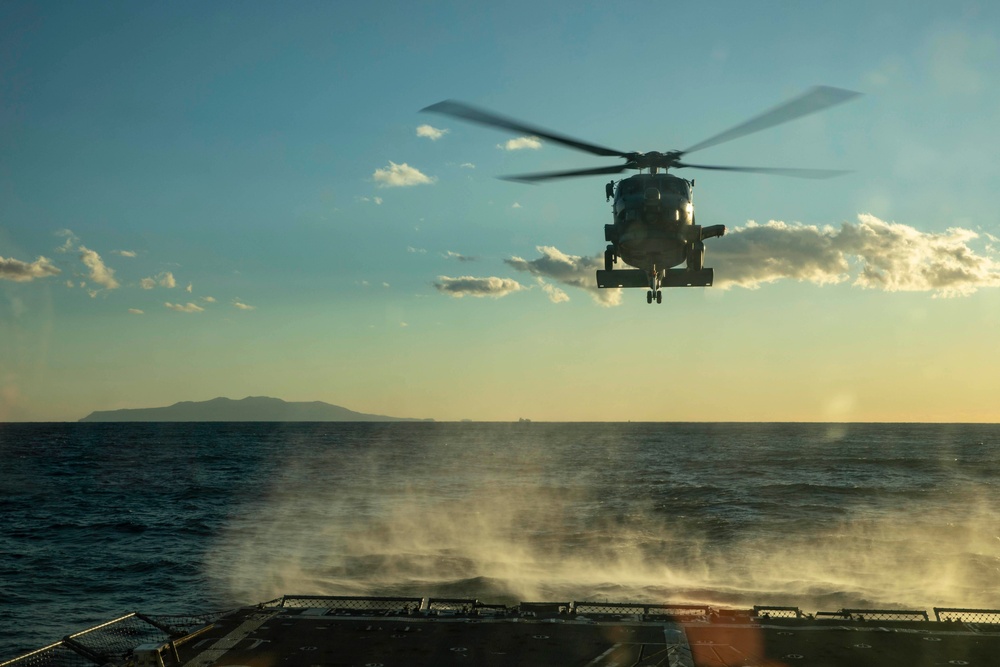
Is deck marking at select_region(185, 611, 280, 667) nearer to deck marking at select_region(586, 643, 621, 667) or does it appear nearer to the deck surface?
the deck surface

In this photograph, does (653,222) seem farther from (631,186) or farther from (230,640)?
(230,640)

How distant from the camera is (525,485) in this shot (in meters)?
112

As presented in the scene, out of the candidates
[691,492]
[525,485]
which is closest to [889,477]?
[691,492]

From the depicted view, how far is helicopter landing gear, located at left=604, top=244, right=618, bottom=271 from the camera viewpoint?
27.6 metres

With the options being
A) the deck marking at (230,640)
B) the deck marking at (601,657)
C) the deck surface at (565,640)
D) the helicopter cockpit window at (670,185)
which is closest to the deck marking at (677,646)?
the deck surface at (565,640)

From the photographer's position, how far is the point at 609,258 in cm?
2783

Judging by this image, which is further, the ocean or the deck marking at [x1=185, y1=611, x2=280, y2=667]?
the ocean

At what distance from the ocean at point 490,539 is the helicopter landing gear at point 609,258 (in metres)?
25.5

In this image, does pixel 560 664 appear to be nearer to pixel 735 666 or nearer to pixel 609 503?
pixel 735 666

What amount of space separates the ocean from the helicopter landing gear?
2552cm

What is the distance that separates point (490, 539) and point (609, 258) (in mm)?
43914

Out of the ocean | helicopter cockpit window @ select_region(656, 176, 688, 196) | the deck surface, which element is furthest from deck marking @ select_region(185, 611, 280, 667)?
helicopter cockpit window @ select_region(656, 176, 688, 196)

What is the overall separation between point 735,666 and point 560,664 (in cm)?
501

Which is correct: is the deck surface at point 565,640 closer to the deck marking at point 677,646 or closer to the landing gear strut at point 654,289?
the deck marking at point 677,646
